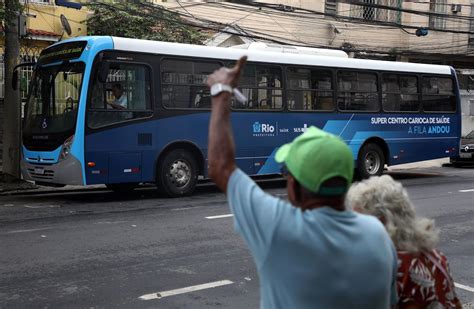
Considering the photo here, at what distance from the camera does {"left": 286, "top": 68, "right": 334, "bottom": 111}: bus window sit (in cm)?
1312

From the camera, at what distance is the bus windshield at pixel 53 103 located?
Answer: 1067cm

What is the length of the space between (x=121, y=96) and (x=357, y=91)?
6.21 m

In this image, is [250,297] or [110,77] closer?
[250,297]

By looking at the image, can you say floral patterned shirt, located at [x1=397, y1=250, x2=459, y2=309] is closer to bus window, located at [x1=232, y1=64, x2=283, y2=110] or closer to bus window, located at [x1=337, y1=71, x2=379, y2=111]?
bus window, located at [x1=232, y1=64, x2=283, y2=110]

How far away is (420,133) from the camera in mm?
15328

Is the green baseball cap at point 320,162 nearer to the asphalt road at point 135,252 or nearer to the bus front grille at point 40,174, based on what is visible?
the asphalt road at point 135,252

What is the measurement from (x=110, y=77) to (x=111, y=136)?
1.14 meters

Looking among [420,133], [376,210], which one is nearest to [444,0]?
[420,133]

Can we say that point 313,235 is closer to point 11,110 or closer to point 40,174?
point 40,174

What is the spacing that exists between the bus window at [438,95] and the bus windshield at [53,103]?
31.1 feet

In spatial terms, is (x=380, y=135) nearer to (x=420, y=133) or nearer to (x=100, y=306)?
(x=420, y=133)

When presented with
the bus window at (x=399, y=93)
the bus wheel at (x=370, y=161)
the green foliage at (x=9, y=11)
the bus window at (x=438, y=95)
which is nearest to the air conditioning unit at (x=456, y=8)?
the bus window at (x=438, y=95)

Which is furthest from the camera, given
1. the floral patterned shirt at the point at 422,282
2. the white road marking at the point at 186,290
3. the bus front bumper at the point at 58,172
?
the bus front bumper at the point at 58,172

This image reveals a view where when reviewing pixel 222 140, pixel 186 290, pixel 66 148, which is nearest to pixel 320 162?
pixel 222 140
